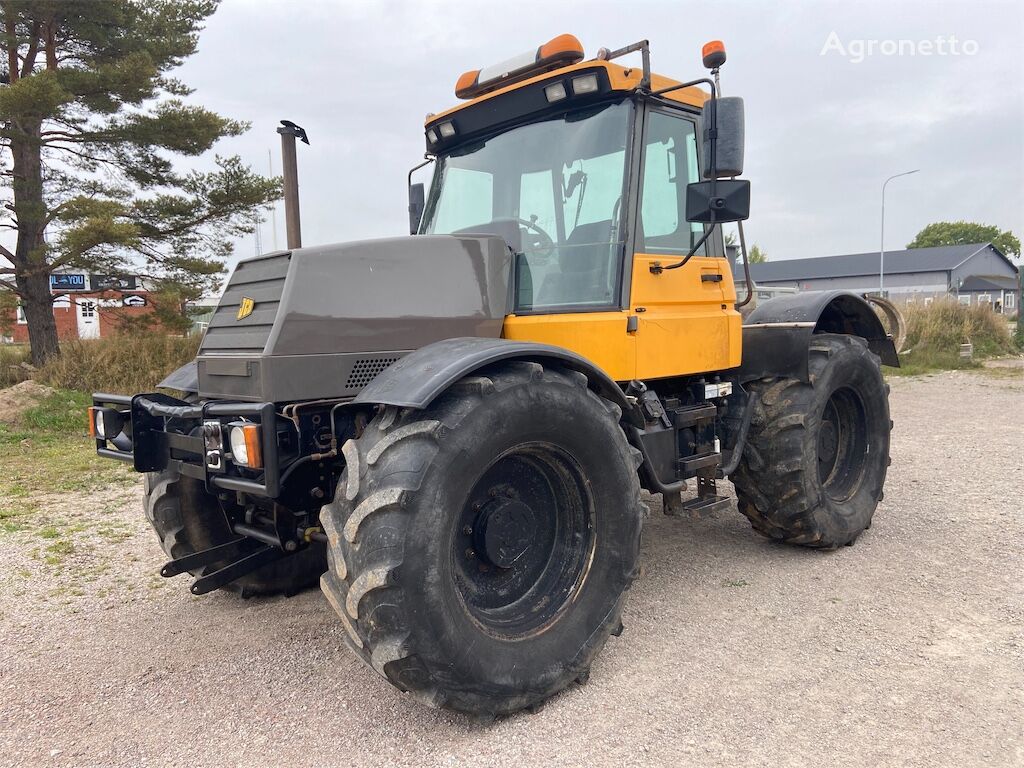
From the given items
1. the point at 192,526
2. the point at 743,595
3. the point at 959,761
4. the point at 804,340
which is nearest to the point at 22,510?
the point at 192,526

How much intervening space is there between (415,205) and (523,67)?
118 centimetres

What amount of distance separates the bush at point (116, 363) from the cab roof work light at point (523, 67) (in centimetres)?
911

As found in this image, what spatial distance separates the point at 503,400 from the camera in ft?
9.39

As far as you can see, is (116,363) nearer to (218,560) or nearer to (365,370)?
(218,560)

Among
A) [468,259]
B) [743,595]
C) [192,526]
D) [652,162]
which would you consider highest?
[652,162]

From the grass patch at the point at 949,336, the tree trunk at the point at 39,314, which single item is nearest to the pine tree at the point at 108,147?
the tree trunk at the point at 39,314

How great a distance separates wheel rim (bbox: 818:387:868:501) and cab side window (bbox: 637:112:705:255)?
1690 mm

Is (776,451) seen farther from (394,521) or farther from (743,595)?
(394,521)

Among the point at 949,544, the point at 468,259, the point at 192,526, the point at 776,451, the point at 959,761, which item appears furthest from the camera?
the point at 949,544

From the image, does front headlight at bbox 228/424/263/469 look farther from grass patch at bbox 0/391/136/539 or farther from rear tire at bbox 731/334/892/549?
grass patch at bbox 0/391/136/539

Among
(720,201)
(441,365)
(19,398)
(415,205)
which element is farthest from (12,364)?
(720,201)

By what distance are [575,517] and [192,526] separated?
6.57 feet

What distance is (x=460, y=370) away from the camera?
2750 millimetres

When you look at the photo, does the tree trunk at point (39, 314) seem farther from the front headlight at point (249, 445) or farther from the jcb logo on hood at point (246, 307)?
the front headlight at point (249, 445)
